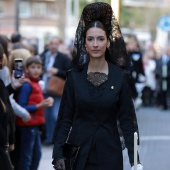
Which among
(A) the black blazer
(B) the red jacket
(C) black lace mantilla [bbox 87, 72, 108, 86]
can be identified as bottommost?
(B) the red jacket

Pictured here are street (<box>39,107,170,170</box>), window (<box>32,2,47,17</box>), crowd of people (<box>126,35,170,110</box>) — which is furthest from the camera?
window (<box>32,2,47,17</box>)

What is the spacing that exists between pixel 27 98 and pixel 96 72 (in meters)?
3.03

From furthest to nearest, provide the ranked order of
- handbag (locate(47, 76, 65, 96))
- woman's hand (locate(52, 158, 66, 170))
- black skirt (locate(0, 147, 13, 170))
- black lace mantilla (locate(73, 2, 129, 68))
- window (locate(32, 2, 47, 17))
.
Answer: window (locate(32, 2, 47, 17)) < handbag (locate(47, 76, 65, 96)) < black skirt (locate(0, 147, 13, 170)) < black lace mantilla (locate(73, 2, 129, 68)) < woman's hand (locate(52, 158, 66, 170))

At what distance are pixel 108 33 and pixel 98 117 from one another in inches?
25.9

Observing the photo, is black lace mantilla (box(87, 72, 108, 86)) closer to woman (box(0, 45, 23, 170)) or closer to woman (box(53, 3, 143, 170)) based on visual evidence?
woman (box(53, 3, 143, 170))

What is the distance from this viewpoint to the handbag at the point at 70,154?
17.1ft

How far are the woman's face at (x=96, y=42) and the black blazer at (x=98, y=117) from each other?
17 cm

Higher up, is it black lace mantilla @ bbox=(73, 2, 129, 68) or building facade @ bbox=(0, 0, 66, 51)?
black lace mantilla @ bbox=(73, 2, 129, 68)

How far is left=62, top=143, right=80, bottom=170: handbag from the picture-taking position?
5227 mm

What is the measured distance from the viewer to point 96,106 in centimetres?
516

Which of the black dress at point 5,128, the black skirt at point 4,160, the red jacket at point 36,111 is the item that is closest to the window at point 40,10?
the red jacket at point 36,111

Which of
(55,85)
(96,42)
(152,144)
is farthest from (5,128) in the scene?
(152,144)

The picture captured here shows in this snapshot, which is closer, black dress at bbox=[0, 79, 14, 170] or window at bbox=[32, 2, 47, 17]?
black dress at bbox=[0, 79, 14, 170]

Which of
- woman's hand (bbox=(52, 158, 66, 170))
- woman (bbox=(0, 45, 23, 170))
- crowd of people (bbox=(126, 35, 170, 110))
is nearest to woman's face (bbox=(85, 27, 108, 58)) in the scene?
woman's hand (bbox=(52, 158, 66, 170))
